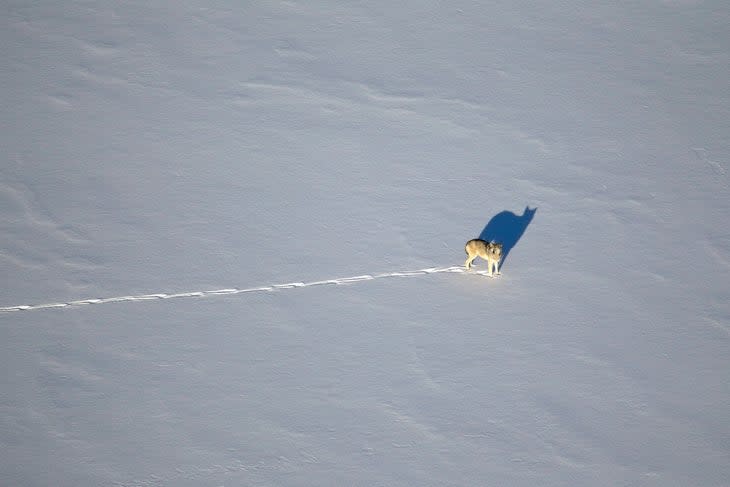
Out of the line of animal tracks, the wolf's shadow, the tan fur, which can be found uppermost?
the wolf's shadow

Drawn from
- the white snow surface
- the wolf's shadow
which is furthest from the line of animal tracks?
the wolf's shadow

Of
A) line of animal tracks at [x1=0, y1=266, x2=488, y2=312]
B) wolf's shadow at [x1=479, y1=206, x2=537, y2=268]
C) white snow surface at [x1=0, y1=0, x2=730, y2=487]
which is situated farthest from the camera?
wolf's shadow at [x1=479, y1=206, x2=537, y2=268]

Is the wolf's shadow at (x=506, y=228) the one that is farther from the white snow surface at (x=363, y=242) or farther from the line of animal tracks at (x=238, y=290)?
the line of animal tracks at (x=238, y=290)

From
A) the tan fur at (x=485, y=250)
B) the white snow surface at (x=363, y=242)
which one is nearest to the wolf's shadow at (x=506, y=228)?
the white snow surface at (x=363, y=242)

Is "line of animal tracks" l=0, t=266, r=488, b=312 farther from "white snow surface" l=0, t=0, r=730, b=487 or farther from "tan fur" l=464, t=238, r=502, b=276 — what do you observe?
"tan fur" l=464, t=238, r=502, b=276

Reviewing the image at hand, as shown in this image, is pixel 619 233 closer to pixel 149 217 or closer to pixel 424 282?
pixel 424 282

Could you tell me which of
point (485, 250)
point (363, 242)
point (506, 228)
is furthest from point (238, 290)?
point (506, 228)

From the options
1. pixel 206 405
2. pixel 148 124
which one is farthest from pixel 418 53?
pixel 206 405

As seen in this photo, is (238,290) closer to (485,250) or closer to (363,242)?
(363,242)
